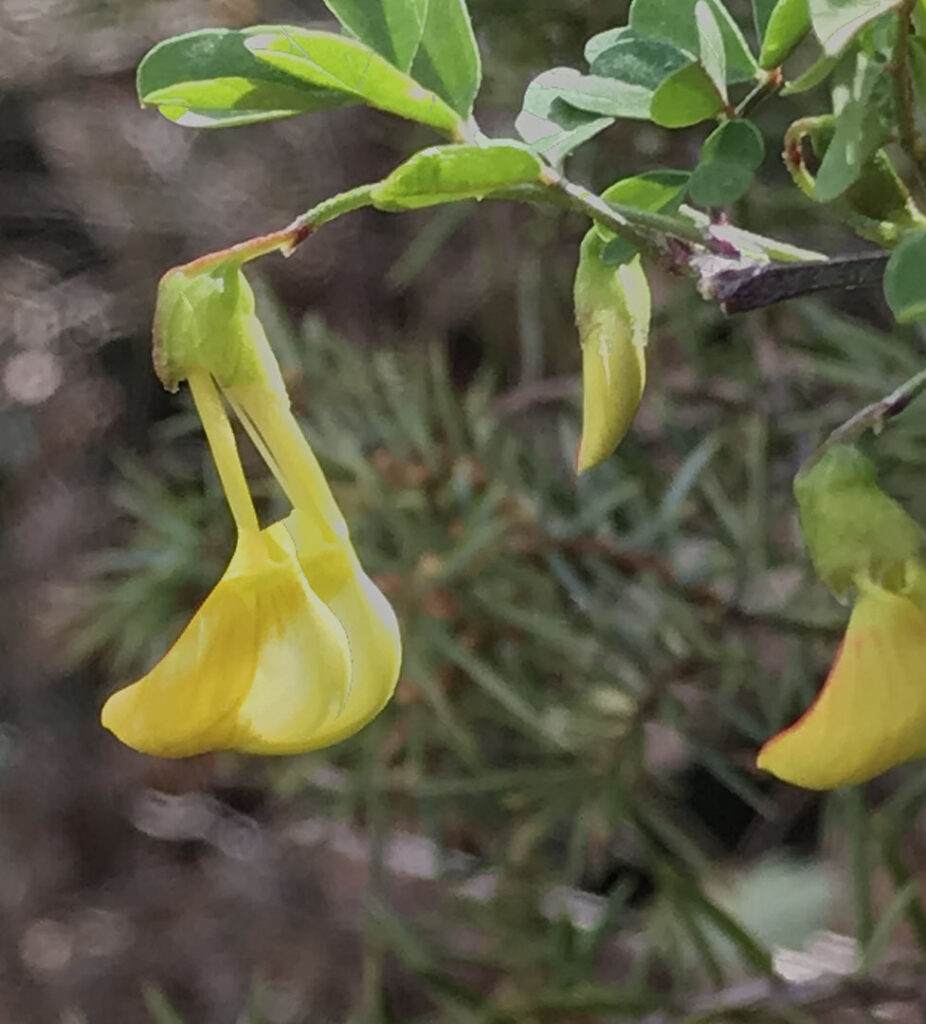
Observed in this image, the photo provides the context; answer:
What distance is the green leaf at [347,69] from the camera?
0.61 feet

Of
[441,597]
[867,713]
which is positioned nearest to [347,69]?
[867,713]

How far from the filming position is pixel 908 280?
0.19m

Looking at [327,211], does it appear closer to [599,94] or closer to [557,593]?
[599,94]

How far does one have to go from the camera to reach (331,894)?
1.02 meters

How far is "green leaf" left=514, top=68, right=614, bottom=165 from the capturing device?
0.21 meters

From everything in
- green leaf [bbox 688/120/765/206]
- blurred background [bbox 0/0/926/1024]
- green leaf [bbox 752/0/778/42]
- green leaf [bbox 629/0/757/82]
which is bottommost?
blurred background [bbox 0/0/926/1024]

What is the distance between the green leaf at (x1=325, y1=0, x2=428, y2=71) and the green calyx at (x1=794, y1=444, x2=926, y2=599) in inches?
3.9

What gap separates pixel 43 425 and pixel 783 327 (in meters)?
0.68

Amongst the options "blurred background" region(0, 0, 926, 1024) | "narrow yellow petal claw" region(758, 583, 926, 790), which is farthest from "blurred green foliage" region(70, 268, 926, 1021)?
"narrow yellow petal claw" region(758, 583, 926, 790)

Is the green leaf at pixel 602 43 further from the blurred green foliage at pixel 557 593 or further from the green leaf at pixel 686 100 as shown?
the blurred green foliage at pixel 557 593

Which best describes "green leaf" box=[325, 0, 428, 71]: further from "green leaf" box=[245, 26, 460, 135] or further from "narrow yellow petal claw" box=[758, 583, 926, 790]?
"narrow yellow petal claw" box=[758, 583, 926, 790]

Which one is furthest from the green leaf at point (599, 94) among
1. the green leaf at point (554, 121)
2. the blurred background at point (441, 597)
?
the blurred background at point (441, 597)

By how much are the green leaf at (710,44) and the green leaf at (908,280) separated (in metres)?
0.04

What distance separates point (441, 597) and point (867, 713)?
1.08 feet
